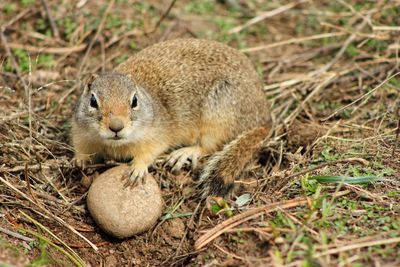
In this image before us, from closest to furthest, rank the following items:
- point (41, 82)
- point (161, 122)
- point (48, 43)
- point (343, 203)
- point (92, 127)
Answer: point (343, 203) → point (92, 127) → point (161, 122) → point (41, 82) → point (48, 43)

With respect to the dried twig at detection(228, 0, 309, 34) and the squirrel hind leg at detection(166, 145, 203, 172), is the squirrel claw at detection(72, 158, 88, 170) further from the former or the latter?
the dried twig at detection(228, 0, 309, 34)

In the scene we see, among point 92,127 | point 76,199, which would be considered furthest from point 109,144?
point 76,199

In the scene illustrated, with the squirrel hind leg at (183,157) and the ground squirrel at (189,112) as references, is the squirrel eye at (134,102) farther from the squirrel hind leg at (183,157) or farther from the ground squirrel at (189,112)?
the squirrel hind leg at (183,157)

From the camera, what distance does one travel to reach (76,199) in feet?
16.6

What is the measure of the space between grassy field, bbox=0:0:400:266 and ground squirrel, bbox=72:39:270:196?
0.77ft

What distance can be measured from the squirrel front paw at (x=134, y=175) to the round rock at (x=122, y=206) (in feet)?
0.14

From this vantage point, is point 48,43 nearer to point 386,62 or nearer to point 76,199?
point 76,199

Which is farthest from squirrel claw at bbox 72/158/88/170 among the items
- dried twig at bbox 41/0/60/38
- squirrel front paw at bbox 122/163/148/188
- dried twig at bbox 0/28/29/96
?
dried twig at bbox 41/0/60/38

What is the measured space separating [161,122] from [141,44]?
1935mm

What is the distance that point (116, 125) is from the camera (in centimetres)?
448

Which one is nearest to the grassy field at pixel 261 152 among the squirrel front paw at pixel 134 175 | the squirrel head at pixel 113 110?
the squirrel front paw at pixel 134 175

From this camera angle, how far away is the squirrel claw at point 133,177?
4854 millimetres

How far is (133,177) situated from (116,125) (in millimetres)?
655

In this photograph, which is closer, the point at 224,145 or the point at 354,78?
the point at 224,145
